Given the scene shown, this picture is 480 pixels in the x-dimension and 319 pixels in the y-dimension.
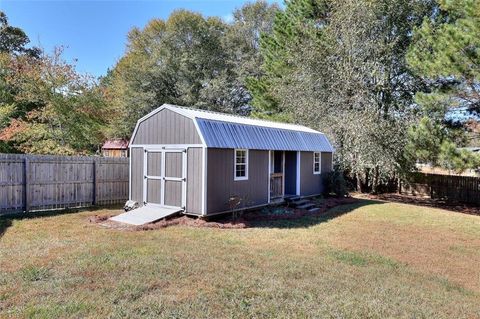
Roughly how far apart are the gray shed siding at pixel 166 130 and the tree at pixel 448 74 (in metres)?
9.30

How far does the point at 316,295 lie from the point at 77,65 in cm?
1755

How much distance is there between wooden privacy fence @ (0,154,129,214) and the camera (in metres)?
9.78

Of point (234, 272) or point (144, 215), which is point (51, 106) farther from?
point (234, 272)

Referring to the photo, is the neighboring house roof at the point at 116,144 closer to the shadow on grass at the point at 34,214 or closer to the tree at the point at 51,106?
the tree at the point at 51,106

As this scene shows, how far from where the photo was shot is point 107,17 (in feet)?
69.6

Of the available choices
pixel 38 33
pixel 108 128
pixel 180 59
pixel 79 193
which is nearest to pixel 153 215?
pixel 79 193

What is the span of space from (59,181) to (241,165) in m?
5.83

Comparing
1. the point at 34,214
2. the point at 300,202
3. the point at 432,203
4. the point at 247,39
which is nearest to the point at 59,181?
the point at 34,214

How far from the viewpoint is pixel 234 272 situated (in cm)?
546

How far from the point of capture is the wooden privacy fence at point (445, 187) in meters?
17.5

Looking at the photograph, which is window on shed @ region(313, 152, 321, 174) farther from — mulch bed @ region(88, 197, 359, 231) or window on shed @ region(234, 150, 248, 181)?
window on shed @ region(234, 150, 248, 181)

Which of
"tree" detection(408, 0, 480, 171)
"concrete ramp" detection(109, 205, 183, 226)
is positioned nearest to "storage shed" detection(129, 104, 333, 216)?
"concrete ramp" detection(109, 205, 183, 226)

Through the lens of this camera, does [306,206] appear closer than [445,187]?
Yes

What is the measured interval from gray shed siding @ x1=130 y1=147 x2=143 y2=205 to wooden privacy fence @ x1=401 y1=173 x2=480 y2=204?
15655 millimetres
